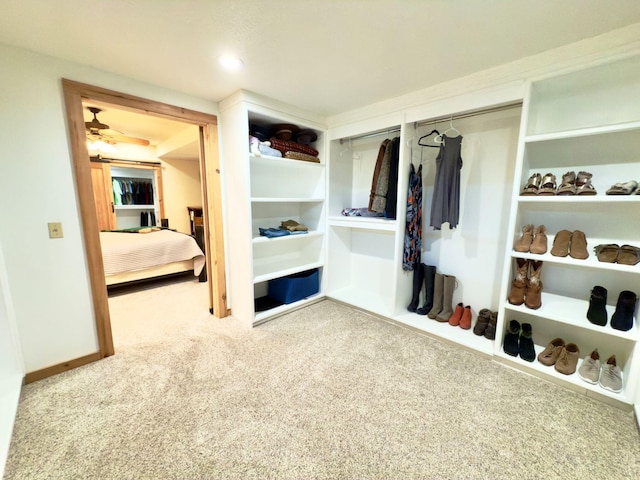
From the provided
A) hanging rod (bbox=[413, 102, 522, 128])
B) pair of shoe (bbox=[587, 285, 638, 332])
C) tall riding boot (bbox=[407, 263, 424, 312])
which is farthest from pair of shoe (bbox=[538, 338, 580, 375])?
hanging rod (bbox=[413, 102, 522, 128])

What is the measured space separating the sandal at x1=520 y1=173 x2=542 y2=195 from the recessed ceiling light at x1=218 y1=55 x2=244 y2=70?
2117 millimetres

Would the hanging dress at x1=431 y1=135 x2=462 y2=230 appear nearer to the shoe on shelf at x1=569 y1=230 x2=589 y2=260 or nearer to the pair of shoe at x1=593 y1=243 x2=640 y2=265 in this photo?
the shoe on shelf at x1=569 y1=230 x2=589 y2=260

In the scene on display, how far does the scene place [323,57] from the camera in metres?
1.69

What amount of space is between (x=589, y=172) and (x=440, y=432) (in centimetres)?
197

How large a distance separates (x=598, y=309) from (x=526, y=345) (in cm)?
50

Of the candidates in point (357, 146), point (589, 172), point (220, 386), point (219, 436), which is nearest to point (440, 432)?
point (219, 436)

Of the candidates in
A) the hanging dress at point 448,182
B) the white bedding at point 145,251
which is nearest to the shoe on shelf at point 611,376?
the hanging dress at point 448,182

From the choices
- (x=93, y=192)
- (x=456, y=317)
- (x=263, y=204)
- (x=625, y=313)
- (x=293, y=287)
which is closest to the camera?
(x=625, y=313)

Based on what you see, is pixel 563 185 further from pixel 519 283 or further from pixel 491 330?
pixel 491 330

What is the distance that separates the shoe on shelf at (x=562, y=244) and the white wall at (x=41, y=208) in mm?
3296

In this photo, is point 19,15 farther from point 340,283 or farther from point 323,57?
point 340,283

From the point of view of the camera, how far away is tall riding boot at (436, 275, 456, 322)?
2531mm

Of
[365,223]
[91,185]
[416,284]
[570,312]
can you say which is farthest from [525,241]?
[91,185]

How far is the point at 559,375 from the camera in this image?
5.75 feet
